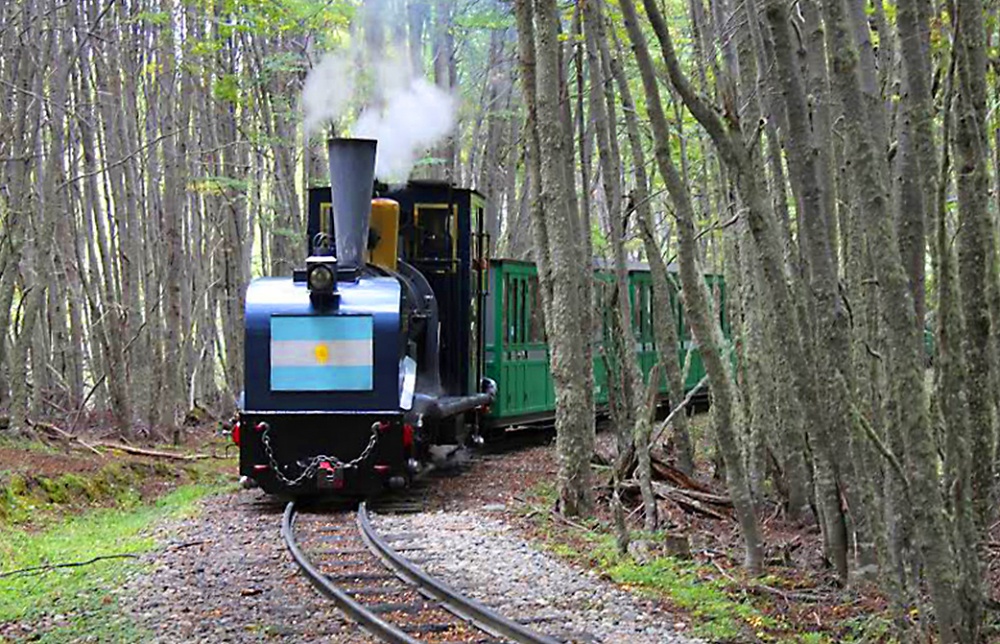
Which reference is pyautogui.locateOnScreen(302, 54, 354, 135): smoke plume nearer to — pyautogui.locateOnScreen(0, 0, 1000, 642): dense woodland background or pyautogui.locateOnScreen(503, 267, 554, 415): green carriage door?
pyautogui.locateOnScreen(0, 0, 1000, 642): dense woodland background

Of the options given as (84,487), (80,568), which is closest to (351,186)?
(84,487)

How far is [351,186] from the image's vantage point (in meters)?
12.6

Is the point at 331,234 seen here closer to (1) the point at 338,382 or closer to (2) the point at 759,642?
(1) the point at 338,382

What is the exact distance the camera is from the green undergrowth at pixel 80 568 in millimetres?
7348

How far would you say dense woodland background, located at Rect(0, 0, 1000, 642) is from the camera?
653 cm

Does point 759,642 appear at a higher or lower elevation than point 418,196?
lower

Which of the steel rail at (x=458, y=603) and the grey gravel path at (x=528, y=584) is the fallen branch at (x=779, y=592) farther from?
the steel rail at (x=458, y=603)

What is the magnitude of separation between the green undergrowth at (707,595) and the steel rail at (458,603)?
0.96m

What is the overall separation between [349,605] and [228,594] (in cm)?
99

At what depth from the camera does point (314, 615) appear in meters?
7.64

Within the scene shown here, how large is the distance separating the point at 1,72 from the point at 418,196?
674 centimetres

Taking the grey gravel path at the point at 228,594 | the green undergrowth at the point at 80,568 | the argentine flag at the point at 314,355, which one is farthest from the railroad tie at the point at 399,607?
the argentine flag at the point at 314,355

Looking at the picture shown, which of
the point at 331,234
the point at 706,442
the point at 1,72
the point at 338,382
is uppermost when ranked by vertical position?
the point at 1,72

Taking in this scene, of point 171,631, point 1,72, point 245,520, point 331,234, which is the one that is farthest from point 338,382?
point 1,72
